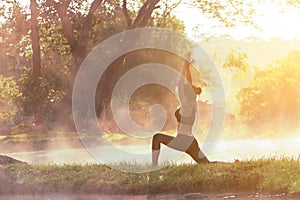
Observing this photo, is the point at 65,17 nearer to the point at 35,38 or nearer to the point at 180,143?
the point at 35,38

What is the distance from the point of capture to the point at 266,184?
38.1ft

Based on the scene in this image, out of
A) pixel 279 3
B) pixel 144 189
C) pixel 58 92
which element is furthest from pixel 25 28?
pixel 144 189

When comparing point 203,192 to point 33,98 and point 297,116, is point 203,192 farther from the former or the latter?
point 297,116

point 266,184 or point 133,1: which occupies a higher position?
point 133,1

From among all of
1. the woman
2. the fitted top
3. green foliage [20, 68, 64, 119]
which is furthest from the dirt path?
green foliage [20, 68, 64, 119]

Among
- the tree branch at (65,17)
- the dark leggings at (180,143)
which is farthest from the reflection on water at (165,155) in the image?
the tree branch at (65,17)

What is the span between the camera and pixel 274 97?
56.9m

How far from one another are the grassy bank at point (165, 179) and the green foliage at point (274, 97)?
40333mm

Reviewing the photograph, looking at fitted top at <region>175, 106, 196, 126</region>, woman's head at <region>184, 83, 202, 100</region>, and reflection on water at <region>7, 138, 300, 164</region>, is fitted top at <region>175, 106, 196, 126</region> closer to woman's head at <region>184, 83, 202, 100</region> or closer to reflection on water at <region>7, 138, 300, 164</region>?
woman's head at <region>184, 83, 202, 100</region>

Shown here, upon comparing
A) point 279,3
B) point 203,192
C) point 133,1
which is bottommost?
point 203,192

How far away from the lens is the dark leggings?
1324 centimetres

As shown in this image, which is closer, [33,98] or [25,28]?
[33,98]

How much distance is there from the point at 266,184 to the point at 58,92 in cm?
2364

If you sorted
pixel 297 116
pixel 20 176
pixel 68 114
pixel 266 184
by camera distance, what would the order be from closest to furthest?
pixel 266 184 < pixel 20 176 < pixel 68 114 < pixel 297 116
